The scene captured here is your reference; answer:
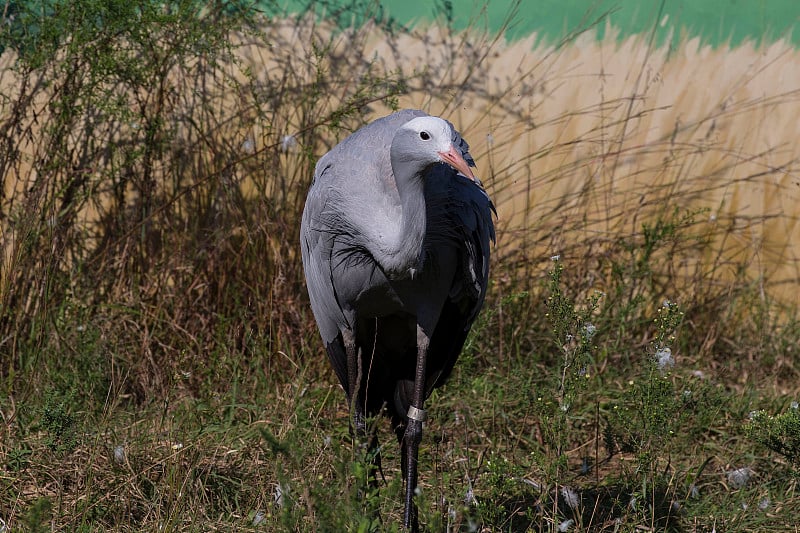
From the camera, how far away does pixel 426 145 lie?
2.94 metres

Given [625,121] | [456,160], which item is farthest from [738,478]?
[625,121]

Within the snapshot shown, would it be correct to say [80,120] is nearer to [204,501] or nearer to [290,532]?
[204,501]

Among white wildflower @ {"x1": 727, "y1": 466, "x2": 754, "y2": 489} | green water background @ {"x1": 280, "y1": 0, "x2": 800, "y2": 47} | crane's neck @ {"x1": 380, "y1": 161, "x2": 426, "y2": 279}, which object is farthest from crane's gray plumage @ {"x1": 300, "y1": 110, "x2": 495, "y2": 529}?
green water background @ {"x1": 280, "y1": 0, "x2": 800, "y2": 47}

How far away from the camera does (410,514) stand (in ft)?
10.8

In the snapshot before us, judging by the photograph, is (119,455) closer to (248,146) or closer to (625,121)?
(248,146)

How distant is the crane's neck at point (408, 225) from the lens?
303 cm

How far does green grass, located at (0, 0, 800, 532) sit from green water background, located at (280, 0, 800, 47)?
323mm

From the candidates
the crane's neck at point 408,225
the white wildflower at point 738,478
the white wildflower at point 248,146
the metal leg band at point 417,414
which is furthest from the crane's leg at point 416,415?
the white wildflower at point 248,146

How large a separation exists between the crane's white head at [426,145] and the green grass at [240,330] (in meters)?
0.87

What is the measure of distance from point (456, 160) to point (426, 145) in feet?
0.42

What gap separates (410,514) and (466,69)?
251 centimetres

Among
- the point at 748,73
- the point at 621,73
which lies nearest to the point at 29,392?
the point at 621,73

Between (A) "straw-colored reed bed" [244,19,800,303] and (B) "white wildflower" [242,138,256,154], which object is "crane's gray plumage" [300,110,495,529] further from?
(A) "straw-colored reed bed" [244,19,800,303]

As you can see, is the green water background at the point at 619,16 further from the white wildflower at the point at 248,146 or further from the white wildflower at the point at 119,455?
the white wildflower at the point at 119,455
